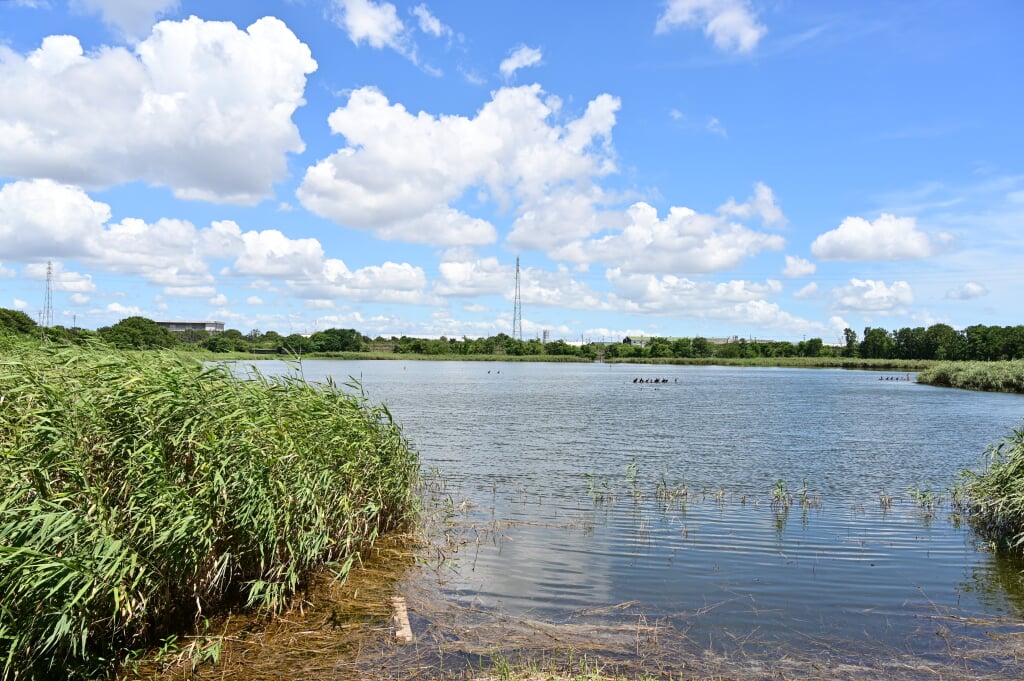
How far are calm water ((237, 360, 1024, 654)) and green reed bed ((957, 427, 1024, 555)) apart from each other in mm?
511

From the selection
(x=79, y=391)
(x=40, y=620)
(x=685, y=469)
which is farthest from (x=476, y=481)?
(x=40, y=620)

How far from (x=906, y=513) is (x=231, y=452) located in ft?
52.5

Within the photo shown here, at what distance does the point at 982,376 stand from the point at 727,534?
2995 inches

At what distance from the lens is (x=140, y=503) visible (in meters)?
7.77

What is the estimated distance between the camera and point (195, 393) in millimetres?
9234

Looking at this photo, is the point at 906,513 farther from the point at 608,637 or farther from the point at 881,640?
the point at 608,637

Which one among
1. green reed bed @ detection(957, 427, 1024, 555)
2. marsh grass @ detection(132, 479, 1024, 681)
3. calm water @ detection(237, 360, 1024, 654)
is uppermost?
green reed bed @ detection(957, 427, 1024, 555)

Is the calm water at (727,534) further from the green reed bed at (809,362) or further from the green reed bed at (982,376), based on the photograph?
the green reed bed at (809,362)

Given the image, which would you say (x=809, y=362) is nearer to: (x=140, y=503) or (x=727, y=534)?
(x=727, y=534)

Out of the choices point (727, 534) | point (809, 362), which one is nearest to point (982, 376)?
point (727, 534)

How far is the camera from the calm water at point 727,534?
→ 405 inches

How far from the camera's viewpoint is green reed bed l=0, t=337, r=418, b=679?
650 cm

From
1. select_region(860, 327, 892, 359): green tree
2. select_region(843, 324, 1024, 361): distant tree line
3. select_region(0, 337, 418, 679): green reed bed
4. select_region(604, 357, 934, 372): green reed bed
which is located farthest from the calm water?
select_region(860, 327, 892, 359): green tree

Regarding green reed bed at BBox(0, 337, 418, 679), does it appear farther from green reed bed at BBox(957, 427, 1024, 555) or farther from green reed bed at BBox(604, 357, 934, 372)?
green reed bed at BBox(604, 357, 934, 372)
